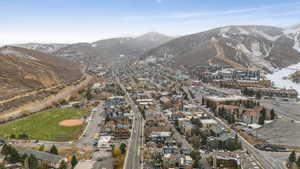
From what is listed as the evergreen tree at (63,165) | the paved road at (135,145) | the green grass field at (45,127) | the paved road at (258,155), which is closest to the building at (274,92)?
the paved road at (258,155)

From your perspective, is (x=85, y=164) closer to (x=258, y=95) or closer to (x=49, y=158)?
(x=49, y=158)

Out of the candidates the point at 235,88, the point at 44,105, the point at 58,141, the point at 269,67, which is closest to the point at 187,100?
the point at 235,88

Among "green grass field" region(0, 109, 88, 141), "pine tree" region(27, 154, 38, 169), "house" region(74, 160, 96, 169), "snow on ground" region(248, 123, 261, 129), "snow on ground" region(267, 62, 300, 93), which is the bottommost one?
"green grass field" region(0, 109, 88, 141)

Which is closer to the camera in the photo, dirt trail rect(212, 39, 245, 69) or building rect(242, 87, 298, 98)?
building rect(242, 87, 298, 98)

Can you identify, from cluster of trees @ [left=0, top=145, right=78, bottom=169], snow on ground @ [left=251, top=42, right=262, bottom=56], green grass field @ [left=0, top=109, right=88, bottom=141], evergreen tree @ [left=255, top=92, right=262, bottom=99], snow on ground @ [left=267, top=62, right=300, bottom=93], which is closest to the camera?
cluster of trees @ [left=0, top=145, right=78, bottom=169]

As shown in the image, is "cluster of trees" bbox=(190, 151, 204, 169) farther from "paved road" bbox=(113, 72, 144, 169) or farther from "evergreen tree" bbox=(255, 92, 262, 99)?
"evergreen tree" bbox=(255, 92, 262, 99)

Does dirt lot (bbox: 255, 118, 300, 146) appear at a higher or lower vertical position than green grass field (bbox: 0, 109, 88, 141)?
higher

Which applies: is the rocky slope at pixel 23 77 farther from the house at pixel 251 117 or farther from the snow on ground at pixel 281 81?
the snow on ground at pixel 281 81

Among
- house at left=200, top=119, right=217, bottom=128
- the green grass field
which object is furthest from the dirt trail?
the green grass field

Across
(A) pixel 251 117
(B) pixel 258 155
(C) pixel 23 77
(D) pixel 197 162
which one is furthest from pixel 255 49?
(C) pixel 23 77
